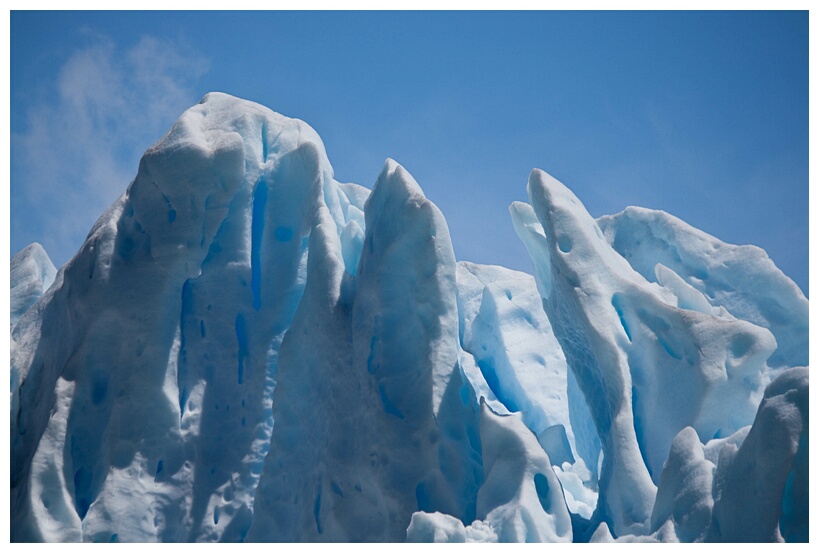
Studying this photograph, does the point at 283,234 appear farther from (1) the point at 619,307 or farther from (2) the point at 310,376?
(1) the point at 619,307

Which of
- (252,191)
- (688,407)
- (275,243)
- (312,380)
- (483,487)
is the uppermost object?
(252,191)

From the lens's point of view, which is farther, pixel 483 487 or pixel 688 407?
pixel 688 407

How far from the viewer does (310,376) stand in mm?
10250

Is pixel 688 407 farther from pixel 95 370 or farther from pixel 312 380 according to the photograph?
pixel 95 370

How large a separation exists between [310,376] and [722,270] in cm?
848

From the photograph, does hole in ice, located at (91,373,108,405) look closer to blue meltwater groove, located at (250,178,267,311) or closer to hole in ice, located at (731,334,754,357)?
blue meltwater groove, located at (250,178,267,311)

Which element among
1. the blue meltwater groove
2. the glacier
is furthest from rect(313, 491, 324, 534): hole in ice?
the blue meltwater groove

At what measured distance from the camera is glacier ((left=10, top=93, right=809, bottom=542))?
8703 mm

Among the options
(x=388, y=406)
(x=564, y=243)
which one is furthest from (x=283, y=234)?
(x=564, y=243)

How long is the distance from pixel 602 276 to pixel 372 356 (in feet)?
11.0

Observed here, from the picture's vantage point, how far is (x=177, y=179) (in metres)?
10.6

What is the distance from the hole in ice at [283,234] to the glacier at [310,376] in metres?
0.03
